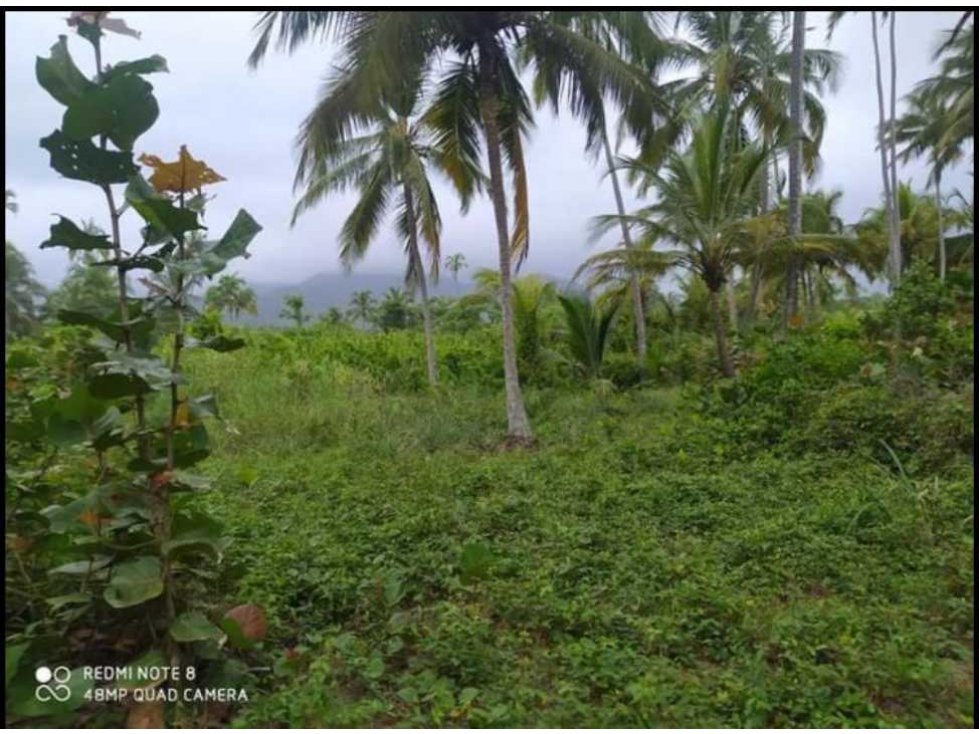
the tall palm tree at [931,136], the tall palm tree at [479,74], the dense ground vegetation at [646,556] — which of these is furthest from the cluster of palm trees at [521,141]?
the tall palm tree at [931,136]

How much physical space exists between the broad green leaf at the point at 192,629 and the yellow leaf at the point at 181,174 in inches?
50.6

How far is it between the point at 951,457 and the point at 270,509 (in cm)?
436

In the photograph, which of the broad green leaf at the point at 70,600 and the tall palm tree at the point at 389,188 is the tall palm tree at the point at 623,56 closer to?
the tall palm tree at the point at 389,188

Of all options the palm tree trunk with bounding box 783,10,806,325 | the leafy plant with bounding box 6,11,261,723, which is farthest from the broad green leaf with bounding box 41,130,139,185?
the palm tree trunk with bounding box 783,10,806,325

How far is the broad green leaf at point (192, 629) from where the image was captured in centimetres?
200

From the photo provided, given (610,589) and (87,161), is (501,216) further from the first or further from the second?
(87,161)

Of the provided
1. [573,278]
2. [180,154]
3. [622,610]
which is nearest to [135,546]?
A: [180,154]

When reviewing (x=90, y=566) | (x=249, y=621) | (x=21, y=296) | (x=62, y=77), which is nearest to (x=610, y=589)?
(x=249, y=621)

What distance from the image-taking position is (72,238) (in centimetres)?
204

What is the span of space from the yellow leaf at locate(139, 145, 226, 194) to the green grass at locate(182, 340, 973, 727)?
0.88 meters

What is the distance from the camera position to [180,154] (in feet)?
6.84

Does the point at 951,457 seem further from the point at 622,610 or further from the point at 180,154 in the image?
the point at 180,154

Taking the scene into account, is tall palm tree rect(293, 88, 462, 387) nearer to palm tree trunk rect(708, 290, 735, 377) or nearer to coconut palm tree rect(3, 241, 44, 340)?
palm tree trunk rect(708, 290, 735, 377)

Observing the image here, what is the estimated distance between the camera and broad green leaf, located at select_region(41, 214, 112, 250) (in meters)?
2.00
